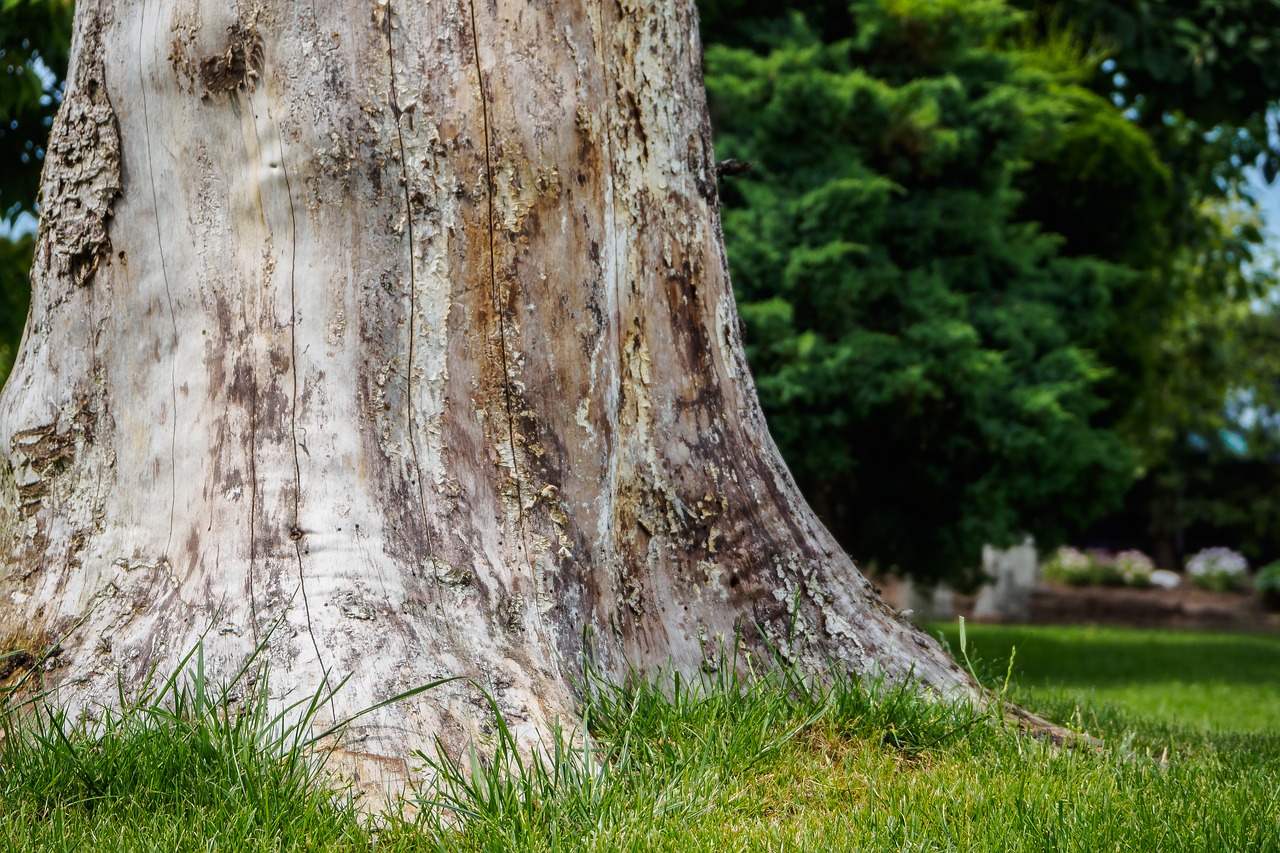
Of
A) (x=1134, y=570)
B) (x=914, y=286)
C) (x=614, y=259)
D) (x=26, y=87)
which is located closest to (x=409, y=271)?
(x=614, y=259)

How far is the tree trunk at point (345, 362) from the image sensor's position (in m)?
2.57

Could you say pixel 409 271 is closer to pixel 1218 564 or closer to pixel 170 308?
pixel 170 308

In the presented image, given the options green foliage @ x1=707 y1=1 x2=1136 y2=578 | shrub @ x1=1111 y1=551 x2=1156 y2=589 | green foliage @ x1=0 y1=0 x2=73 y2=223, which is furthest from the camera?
shrub @ x1=1111 y1=551 x2=1156 y2=589

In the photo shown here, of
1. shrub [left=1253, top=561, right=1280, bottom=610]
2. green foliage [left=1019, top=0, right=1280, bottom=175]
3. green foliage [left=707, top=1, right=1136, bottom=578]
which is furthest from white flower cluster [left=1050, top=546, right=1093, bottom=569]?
green foliage [left=707, top=1, right=1136, bottom=578]

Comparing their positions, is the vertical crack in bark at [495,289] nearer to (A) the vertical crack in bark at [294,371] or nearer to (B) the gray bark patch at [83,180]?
(A) the vertical crack in bark at [294,371]

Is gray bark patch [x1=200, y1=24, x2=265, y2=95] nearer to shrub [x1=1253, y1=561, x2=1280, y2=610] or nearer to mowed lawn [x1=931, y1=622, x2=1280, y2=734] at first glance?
mowed lawn [x1=931, y1=622, x2=1280, y2=734]

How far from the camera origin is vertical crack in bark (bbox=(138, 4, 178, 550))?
2697mm

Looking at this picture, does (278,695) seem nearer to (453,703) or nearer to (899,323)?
(453,703)

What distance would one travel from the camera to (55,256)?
2.90 meters

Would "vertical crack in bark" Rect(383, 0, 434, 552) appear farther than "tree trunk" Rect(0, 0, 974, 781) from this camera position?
Yes

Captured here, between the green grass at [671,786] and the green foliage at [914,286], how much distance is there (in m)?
4.85

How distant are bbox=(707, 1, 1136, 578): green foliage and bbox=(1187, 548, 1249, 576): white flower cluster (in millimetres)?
14248

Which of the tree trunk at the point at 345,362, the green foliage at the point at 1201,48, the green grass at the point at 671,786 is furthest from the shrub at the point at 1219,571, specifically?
the tree trunk at the point at 345,362

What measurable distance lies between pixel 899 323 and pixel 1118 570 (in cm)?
1570
